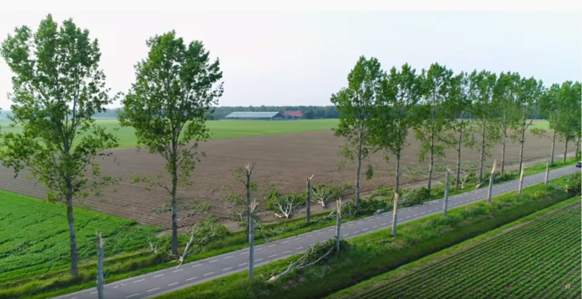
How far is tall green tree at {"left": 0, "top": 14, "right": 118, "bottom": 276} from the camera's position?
22172 mm

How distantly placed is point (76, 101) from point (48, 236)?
14.4 meters

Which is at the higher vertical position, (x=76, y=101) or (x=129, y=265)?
(x=76, y=101)

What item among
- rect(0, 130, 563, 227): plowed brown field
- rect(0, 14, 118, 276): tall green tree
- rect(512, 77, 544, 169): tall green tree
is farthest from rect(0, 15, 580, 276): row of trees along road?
rect(512, 77, 544, 169): tall green tree

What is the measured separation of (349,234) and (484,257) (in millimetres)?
10402

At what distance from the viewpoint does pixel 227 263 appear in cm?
2664

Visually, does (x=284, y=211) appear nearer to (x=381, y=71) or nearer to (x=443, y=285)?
(x=381, y=71)

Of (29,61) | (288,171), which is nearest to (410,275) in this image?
(29,61)

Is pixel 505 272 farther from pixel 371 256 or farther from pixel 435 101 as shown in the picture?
pixel 435 101

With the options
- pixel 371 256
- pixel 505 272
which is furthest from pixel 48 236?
pixel 505 272

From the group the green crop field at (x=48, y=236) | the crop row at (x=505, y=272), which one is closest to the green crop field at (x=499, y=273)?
the crop row at (x=505, y=272)

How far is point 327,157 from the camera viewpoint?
82625 millimetres

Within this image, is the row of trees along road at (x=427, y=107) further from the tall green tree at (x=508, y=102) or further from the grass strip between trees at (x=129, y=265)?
the grass strip between trees at (x=129, y=265)

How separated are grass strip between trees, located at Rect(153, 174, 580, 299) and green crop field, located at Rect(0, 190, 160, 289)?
36.7 feet

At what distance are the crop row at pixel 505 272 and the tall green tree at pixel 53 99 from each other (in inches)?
780
